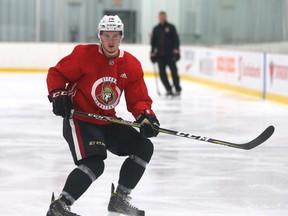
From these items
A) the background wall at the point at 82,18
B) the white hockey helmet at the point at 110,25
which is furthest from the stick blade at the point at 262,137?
the background wall at the point at 82,18

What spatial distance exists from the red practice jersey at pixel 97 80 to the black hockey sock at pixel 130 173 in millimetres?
217

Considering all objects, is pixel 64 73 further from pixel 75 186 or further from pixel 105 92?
pixel 75 186

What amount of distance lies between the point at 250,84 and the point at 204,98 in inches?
29.6

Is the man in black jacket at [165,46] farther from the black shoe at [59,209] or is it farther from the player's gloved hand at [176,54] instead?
the black shoe at [59,209]

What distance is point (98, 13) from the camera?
1752 cm

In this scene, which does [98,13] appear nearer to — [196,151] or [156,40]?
[156,40]

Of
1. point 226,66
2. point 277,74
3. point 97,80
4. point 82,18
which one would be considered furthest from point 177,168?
point 82,18

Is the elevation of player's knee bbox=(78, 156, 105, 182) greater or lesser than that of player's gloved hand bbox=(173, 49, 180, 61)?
greater

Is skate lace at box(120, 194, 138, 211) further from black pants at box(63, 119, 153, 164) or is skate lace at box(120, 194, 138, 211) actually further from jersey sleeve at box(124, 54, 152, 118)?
jersey sleeve at box(124, 54, 152, 118)

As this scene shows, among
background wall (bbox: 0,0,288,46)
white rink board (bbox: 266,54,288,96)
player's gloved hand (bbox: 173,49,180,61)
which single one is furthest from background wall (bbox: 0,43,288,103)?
player's gloved hand (bbox: 173,49,180,61)

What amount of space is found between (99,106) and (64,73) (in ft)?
0.73

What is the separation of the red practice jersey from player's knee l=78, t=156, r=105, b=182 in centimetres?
21

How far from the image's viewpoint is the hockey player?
376 centimetres

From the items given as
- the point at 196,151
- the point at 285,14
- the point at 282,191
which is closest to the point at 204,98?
the point at 285,14
